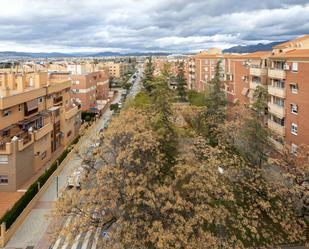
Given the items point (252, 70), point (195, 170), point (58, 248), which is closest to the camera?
point (195, 170)

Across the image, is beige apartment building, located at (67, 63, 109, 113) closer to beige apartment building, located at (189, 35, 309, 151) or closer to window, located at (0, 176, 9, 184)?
window, located at (0, 176, 9, 184)

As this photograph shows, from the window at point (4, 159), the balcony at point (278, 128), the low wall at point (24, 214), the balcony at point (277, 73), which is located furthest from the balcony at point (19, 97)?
the balcony at point (278, 128)

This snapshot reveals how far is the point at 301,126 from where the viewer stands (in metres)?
23.8

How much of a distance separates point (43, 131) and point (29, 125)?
131cm

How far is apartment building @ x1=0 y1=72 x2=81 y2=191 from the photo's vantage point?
73.6 feet

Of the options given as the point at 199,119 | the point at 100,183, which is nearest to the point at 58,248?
the point at 100,183

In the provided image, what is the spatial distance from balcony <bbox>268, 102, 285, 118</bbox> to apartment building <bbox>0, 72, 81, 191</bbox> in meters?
21.2

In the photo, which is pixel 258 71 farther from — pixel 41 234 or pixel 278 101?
pixel 41 234

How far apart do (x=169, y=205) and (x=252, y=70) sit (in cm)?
2674

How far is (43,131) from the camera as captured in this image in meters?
27.5

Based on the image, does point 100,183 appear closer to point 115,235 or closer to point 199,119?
point 115,235

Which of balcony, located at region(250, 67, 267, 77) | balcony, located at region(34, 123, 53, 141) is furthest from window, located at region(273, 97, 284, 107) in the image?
balcony, located at region(34, 123, 53, 141)

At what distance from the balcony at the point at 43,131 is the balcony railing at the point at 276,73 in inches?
847

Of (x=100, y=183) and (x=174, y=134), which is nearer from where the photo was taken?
(x=100, y=183)
